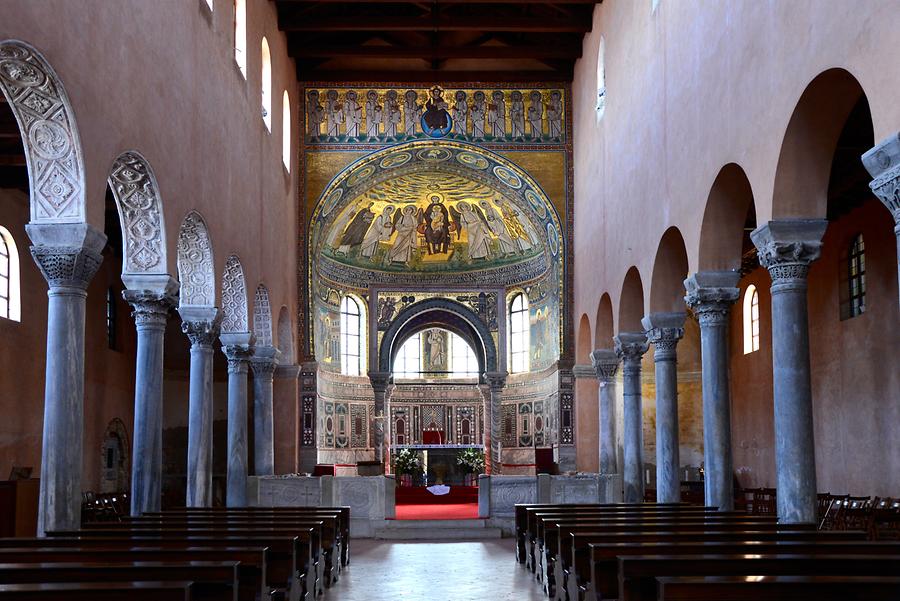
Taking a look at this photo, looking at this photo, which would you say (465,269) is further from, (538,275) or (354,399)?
(354,399)

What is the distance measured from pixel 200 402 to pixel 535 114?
610 inches

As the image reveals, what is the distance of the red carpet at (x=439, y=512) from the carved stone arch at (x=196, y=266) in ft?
27.8

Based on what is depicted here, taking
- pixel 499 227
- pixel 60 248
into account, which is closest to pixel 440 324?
pixel 499 227

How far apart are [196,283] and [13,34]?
9.50 metres

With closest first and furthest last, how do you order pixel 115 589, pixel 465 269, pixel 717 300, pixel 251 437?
pixel 115 589
pixel 717 300
pixel 251 437
pixel 465 269

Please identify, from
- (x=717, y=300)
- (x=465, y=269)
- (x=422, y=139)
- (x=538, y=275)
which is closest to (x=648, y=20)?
(x=717, y=300)

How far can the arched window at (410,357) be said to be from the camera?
42.2 m

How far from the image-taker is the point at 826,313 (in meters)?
22.9

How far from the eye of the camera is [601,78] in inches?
1055

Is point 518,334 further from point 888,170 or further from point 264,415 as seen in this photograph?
point 888,170

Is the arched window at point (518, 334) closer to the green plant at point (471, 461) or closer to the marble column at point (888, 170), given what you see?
the green plant at point (471, 461)

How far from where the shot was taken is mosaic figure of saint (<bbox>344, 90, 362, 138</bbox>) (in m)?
30.8

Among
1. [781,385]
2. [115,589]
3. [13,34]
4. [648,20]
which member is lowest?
[115,589]

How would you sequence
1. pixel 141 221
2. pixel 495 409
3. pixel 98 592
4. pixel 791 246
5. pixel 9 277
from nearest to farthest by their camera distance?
1. pixel 98 592
2. pixel 791 246
3. pixel 141 221
4. pixel 9 277
5. pixel 495 409
